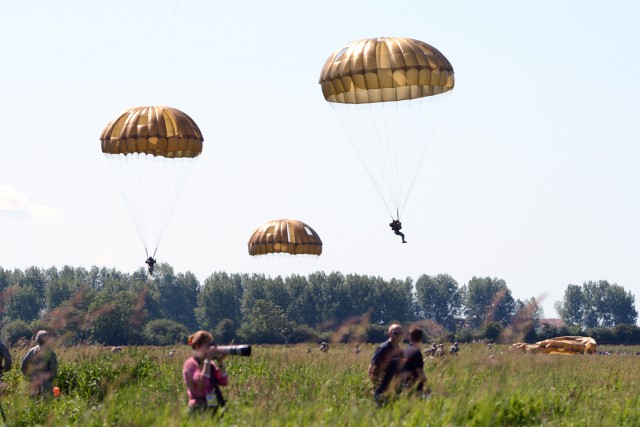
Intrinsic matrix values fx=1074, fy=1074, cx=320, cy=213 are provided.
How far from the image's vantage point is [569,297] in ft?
570

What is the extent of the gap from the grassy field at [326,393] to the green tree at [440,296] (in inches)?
6102

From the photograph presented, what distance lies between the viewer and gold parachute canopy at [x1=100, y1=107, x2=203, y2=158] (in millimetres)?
31266

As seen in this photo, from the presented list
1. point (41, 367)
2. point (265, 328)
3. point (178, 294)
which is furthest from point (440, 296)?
point (41, 367)

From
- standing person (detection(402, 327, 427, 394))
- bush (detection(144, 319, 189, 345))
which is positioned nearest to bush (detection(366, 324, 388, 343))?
bush (detection(144, 319, 189, 345))

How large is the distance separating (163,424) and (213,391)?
2.74 ft

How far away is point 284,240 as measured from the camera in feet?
155

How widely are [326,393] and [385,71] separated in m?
12.3

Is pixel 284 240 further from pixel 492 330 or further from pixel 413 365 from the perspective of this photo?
pixel 492 330

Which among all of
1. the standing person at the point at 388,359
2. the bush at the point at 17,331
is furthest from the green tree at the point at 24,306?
the standing person at the point at 388,359

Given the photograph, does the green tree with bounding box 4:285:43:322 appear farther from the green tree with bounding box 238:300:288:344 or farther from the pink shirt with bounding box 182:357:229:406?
the pink shirt with bounding box 182:357:229:406

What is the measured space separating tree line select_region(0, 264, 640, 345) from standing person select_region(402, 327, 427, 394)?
2449 inches

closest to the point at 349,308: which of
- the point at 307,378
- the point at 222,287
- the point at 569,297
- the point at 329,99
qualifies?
the point at 222,287

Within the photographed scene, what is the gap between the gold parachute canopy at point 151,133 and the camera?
103 ft

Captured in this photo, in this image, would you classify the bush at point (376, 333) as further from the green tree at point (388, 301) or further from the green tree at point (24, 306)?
the green tree at point (24, 306)
